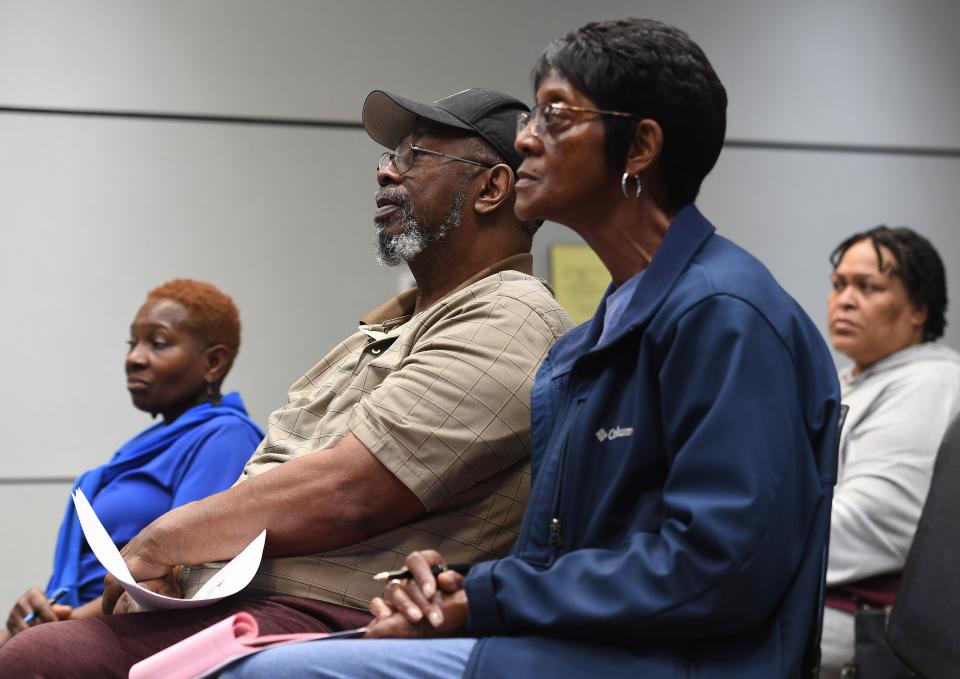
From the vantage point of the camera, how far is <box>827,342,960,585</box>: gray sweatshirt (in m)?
2.47

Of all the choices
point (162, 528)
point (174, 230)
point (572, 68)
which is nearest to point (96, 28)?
point (174, 230)

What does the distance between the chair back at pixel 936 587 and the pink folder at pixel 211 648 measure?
0.72 metres

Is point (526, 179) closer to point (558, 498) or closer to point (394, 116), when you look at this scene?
point (558, 498)

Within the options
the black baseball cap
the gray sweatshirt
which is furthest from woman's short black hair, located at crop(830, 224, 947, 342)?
the black baseball cap

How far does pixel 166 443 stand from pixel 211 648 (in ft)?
4.66

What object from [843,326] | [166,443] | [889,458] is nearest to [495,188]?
[166,443]

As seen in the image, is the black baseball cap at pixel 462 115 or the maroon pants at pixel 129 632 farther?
the black baseball cap at pixel 462 115

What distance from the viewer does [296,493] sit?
1.54 meters

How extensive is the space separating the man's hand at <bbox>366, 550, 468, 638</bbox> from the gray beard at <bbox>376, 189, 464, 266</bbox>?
721mm

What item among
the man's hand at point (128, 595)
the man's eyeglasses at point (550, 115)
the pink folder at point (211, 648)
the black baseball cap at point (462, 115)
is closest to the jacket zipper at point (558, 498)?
the pink folder at point (211, 648)

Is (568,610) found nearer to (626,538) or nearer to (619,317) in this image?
(626,538)

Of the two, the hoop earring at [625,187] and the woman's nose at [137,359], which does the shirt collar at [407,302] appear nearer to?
the hoop earring at [625,187]

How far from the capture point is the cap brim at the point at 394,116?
6.14ft

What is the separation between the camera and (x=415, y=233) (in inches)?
73.7
